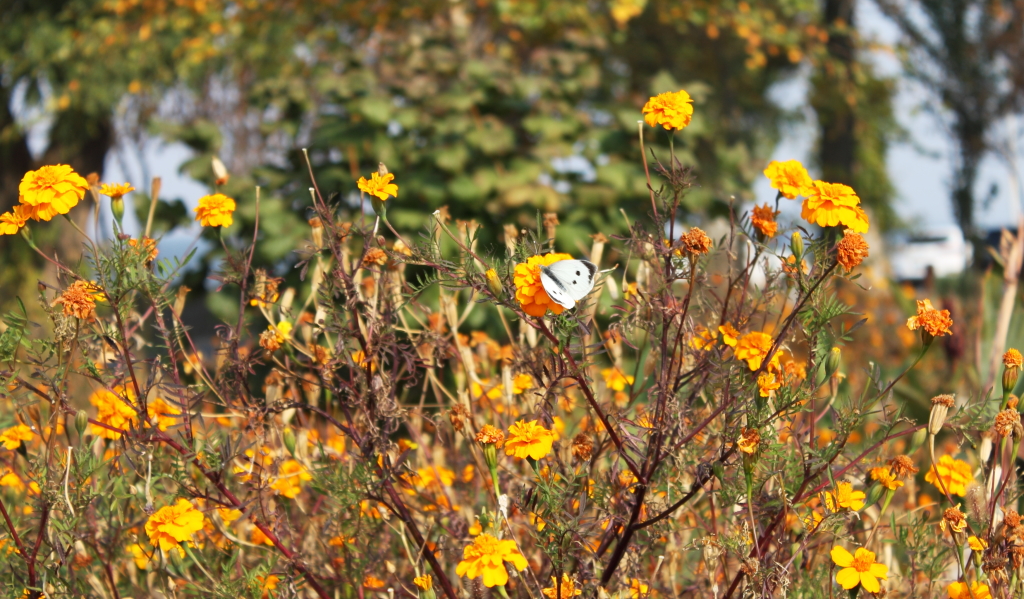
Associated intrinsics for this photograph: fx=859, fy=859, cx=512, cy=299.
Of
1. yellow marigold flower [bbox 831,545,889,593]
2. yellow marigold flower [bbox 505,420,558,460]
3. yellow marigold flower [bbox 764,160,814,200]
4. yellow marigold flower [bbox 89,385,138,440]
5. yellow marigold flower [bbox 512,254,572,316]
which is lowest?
yellow marigold flower [bbox 89,385,138,440]

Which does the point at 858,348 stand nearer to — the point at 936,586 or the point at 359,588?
the point at 936,586

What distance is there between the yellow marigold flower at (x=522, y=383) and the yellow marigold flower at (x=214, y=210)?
559 millimetres

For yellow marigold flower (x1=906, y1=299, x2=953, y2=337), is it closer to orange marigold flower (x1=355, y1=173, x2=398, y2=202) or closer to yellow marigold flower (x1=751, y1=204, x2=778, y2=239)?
yellow marigold flower (x1=751, y1=204, x2=778, y2=239)

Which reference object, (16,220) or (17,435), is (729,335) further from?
(17,435)

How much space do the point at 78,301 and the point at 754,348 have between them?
935 millimetres

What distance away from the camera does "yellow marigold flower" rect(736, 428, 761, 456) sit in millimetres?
1123

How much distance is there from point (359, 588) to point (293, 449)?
0.27 meters

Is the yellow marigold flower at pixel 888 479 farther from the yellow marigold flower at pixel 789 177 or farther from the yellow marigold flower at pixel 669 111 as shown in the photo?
the yellow marigold flower at pixel 669 111

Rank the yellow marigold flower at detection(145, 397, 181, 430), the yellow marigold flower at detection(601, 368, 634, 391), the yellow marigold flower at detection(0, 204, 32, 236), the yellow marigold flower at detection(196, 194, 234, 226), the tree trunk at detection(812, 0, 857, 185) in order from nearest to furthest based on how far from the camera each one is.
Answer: the yellow marigold flower at detection(0, 204, 32, 236) → the yellow marigold flower at detection(196, 194, 234, 226) → the yellow marigold flower at detection(145, 397, 181, 430) → the yellow marigold flower at detection(601, 368, 634, 391) → the tree trunk at detection(812, 0, 857, 185)

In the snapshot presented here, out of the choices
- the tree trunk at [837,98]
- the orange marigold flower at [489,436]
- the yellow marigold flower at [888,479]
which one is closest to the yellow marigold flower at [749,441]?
the yellow marigold flower at [888,479]

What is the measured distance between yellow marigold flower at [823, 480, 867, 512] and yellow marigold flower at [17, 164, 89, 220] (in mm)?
1164

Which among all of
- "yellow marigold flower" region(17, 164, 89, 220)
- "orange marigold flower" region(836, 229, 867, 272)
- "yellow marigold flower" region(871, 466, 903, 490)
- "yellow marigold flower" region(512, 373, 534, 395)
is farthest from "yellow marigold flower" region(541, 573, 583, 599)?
"yellow marigold flower" region(17, 164, 89, 220)

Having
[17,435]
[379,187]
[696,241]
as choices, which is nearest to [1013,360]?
[696,241]

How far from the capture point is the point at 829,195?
1.18 meters
